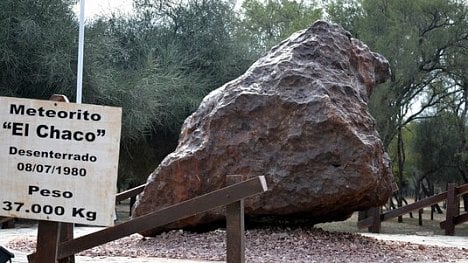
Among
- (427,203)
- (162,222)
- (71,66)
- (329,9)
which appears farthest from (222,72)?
(162,222)

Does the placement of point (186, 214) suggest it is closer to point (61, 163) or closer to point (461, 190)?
point (61, 163)

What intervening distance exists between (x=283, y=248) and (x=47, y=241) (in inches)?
187

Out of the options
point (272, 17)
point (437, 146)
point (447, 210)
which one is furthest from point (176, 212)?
point (437, 146)

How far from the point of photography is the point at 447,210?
16.3 metres

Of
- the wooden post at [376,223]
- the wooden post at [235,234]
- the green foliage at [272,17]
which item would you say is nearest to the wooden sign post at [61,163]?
the wooden post at [235,234]

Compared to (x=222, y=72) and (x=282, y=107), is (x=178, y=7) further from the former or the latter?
(x=282, y=107)

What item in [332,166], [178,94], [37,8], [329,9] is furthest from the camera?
[329,9]

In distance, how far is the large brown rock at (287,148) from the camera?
357 inches

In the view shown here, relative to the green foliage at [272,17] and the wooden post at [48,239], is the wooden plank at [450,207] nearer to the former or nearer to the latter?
the green foliage at [272,17]

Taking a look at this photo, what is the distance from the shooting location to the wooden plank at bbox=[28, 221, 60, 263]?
4.29 meters

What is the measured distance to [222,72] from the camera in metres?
23.1

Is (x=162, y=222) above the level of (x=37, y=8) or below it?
below

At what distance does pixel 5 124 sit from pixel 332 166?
221 inches

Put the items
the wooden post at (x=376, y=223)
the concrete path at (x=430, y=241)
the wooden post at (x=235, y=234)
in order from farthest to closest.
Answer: the wooden post at (x=376, y=223)
the concrete path at (x=430, y=241)
the wooden post at (x=235, y=234)
